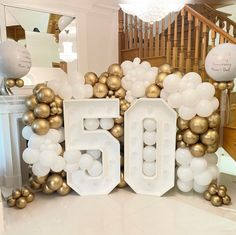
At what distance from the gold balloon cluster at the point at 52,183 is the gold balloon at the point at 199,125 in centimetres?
118

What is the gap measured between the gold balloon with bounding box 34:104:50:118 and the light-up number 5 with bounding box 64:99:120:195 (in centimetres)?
15

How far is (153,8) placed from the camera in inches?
135

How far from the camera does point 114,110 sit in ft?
6.88

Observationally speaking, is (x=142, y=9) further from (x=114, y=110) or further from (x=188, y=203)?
(x=188, y=203)

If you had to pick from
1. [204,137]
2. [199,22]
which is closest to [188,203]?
[204,137]

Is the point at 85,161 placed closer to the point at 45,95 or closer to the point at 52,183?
the point at 52,183

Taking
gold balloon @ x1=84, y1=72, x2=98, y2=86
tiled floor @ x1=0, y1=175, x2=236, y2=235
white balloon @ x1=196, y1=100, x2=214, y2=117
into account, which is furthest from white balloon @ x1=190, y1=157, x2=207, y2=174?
gold balloon @ x1=84, y1=72, x2=98, y2=86

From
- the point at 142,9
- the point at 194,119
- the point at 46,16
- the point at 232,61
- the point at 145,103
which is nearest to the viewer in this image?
the point at 232,61

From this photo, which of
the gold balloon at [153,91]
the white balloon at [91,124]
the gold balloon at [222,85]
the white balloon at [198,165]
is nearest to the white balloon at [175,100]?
the gold balloon at [153,91]

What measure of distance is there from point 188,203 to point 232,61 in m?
1.17

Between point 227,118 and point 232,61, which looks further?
point 227,118

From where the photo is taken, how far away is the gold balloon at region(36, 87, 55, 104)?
194 centimetres

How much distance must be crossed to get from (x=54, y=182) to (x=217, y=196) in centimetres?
135

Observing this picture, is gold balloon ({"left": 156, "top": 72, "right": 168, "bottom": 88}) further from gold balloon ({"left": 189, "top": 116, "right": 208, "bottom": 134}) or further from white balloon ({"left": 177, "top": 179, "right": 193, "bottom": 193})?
white balloon ({"left": 177, "top": 179, "right": 193, "bottom": 193})
